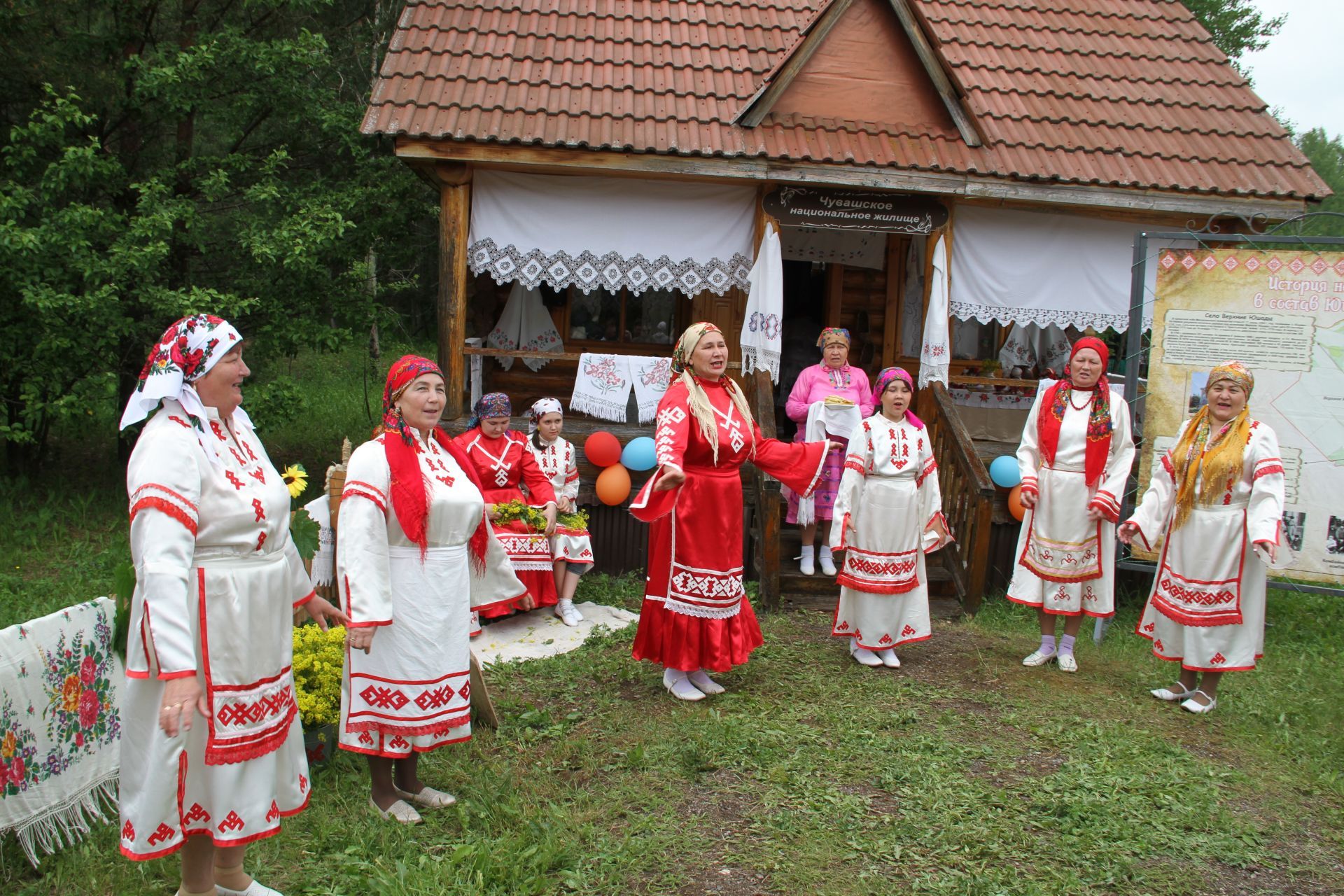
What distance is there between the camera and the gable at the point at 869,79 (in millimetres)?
8734

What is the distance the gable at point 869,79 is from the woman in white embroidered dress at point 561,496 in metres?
3.63

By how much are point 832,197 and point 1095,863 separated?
19.9ft

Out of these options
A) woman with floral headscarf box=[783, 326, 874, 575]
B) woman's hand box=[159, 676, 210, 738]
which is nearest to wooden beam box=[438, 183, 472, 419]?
woman with floral headscarf box=[783, 326, 874, 575]

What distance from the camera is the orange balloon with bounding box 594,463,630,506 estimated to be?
8.27 metres

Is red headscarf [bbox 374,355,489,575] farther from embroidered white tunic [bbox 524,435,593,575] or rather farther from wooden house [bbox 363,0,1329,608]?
wooden house [bbox 363,0,1329,608]

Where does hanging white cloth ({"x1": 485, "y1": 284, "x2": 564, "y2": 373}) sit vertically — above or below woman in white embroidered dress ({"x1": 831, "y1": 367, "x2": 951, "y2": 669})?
above

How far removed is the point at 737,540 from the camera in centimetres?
534

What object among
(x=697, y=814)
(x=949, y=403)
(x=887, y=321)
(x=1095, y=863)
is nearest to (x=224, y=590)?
(x=697, y=814)

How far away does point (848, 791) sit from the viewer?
4.35 meters

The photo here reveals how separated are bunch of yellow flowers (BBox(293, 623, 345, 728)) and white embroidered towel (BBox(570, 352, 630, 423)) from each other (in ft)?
13.5

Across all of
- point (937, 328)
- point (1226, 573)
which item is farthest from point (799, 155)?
point (1226, 573)

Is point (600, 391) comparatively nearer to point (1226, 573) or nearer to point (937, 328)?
point (937, 328)

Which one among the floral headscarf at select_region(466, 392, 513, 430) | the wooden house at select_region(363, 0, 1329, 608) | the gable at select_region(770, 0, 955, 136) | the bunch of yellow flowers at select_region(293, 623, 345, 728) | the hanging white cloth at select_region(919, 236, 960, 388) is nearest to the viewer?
the bunch of yellow flowers at select_region(293, 623, 345, 728)

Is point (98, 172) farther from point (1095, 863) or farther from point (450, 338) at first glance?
point (1095, 863)
